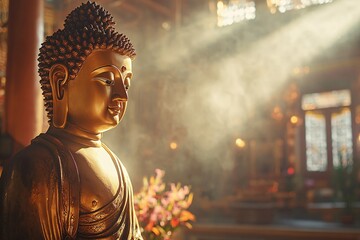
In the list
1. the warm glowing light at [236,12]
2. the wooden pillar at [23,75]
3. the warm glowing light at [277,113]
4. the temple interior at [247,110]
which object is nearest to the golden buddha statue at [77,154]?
the wooden pillar at [23,75]

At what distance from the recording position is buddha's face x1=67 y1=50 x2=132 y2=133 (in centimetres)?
144

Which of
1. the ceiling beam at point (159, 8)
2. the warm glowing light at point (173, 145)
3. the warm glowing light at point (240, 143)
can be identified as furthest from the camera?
the warm glowing light at point (240, 143)

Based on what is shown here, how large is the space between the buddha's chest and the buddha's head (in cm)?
10

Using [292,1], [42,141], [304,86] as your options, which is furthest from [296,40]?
[42,141]

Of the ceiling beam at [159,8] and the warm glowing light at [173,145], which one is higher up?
the ceiling beam at [159,8]

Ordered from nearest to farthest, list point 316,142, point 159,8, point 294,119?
point 159,8 < point 294,119 < point 316,142

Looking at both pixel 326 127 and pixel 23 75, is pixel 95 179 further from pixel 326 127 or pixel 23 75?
pixel 326 127

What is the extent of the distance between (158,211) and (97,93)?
0.98 meters

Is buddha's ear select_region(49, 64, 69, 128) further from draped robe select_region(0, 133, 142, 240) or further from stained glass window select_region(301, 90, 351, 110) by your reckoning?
stained glass window select_region(301, 90, 351, 110)

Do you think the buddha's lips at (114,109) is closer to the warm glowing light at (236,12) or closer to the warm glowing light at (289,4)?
the warm glowing light at (289,4)

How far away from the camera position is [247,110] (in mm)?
9336

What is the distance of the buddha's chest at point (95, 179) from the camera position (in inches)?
54.0

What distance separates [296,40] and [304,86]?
213 cm

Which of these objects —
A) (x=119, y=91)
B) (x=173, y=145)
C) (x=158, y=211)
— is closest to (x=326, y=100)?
(x=173, y=145)
